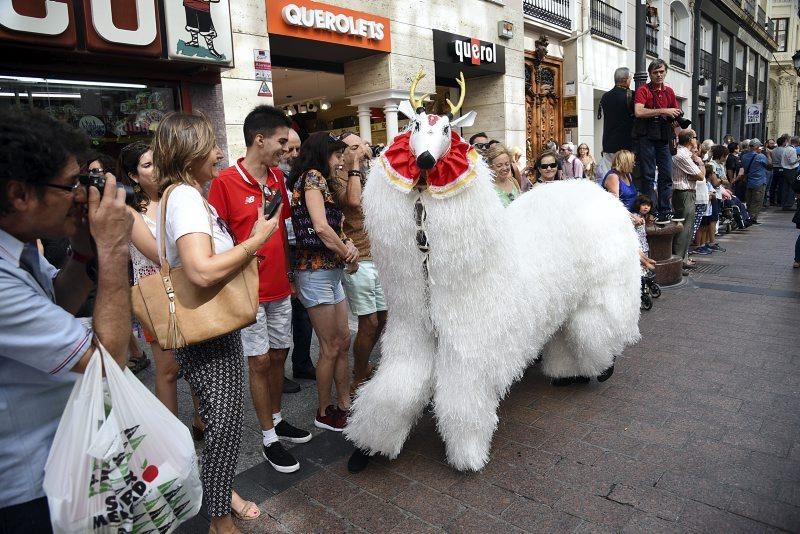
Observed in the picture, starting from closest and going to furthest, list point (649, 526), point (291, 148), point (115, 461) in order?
point (115, 461) → point (649, 526) → point (291, 148)

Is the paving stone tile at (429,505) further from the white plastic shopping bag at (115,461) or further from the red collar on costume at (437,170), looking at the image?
the red collar on costume at (437,170)

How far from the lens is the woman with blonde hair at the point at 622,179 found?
6.12m

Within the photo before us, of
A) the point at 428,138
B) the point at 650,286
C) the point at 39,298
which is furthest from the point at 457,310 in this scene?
the point at 650,286

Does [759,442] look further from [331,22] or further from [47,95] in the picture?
[331,22]

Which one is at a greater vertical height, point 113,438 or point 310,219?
point 310,219

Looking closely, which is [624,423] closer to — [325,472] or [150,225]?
[325,472]

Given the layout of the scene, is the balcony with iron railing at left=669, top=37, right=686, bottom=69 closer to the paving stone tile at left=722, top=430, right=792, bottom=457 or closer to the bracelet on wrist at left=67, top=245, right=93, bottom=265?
the paving stone tile at left=722, top=430, right=792, bottom=457

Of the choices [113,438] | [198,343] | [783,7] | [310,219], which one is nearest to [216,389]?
[198,343]

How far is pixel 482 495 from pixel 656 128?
5238 millimetres

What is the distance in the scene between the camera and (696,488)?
267 cm

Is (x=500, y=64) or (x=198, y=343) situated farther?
(x=500, y=64)

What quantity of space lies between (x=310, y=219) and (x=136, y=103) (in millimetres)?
4455

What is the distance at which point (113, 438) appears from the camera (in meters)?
1.43

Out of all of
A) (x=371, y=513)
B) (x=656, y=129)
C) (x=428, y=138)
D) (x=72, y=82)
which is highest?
(x=72, y=82)
